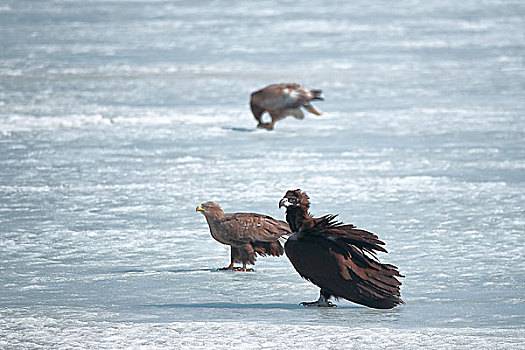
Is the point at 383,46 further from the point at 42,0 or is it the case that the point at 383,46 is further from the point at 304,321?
the point at 304,321

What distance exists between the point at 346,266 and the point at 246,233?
1018 mm

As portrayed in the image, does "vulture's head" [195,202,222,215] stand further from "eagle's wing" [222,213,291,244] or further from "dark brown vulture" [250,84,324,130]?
"dark brown vulture" [250,84,324,130]

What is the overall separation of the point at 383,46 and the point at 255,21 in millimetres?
4604

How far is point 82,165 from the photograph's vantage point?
28.1ft

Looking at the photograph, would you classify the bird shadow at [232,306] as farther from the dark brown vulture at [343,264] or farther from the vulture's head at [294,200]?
the vulture's head at [294,200]

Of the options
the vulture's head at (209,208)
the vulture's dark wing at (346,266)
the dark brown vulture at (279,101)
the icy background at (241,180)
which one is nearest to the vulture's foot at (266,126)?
the dark brown vulture at (279,101)

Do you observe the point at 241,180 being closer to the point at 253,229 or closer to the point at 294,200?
the point at 253,229

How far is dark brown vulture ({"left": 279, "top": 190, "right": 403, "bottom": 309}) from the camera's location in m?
4.44

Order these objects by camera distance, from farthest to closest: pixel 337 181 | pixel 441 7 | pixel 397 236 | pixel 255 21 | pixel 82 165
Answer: pixel 441 7, pixel 255 21, pixel 82 165, pixel 337 181, pixel 397 236

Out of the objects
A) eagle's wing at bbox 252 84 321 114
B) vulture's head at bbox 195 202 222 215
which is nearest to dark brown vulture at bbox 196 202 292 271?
vulture's head at bbox 195 202 222 215

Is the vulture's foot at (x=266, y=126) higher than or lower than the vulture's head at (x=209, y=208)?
higher

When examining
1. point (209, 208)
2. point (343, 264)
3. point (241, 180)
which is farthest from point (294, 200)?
point (241, 180)

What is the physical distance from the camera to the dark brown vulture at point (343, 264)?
14.6 ft

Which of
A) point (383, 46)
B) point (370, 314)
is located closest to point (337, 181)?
point (370, 314)
